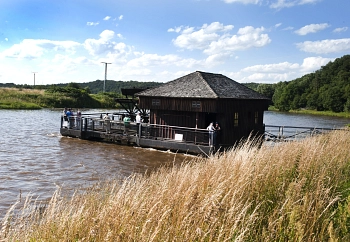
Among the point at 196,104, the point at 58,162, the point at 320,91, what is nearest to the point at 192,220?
the point at 58,162

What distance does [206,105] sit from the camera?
22047 mm

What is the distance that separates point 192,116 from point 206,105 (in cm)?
157

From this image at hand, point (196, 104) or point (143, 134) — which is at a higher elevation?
point (196, 104)

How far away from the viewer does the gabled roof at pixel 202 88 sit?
74.3 ft

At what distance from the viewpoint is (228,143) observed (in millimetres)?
23188

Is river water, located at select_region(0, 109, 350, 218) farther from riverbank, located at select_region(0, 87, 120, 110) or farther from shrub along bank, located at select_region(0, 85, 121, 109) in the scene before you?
shrub along bank, located at select_region(0, 85, 121, 109)

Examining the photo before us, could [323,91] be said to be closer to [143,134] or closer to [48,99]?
[48,99]

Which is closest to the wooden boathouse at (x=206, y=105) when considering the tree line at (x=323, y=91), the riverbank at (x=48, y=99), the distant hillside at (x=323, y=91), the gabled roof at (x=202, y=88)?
the gabled roof at (x=202, y=88)

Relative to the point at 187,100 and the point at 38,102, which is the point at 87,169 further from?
the point at 38,102

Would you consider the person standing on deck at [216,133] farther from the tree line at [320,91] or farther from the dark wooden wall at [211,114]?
the tree line at [320,91]

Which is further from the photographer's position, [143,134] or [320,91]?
[320,91]

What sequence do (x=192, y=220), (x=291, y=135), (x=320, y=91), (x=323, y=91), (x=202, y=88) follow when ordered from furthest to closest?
(x=320, y=91) < (x=323, y=91) < (x=291, y=135) < (x=202, y=88) < (x=192, y=220)

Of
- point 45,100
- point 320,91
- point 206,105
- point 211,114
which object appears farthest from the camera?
point 320,91

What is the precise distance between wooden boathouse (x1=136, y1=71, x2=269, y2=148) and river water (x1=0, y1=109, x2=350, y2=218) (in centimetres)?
262
